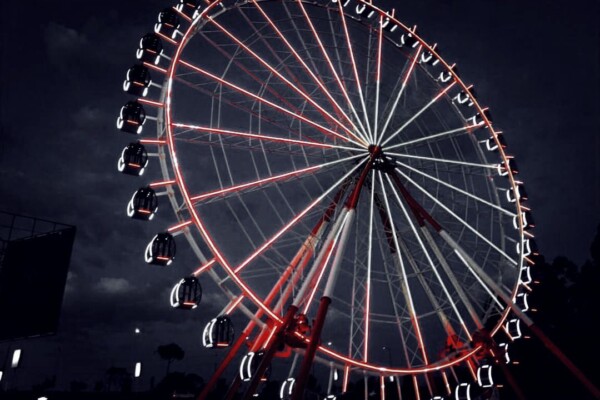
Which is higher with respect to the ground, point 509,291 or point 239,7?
point 239,7

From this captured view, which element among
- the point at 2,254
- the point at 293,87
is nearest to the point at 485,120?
the point at 293,87

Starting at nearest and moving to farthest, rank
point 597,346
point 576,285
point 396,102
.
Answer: point 396,102
point 597,346
point 576,285

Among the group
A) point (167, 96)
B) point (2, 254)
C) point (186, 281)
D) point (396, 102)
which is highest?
point (396, 102)

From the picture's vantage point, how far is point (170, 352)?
2766 inches

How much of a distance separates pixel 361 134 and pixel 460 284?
5879 mm

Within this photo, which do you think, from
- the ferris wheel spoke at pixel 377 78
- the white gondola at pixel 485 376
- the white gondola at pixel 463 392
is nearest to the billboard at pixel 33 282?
the ferris wheel spoke at pixel 377 78

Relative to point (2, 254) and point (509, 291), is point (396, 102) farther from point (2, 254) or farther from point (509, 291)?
point (2, 254)

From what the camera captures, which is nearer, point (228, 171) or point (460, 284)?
point (228, 171)

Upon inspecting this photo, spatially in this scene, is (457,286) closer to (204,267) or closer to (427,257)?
(427,257)

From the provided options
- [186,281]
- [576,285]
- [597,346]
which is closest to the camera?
[186,281]

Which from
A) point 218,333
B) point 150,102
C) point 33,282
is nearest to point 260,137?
point 150,102

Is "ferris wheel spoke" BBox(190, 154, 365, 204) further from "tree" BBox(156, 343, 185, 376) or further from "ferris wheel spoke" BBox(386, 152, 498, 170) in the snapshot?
"tree" BBox(156, 343, 185, 376)

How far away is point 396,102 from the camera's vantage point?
18062mm

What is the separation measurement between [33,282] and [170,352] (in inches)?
2278
